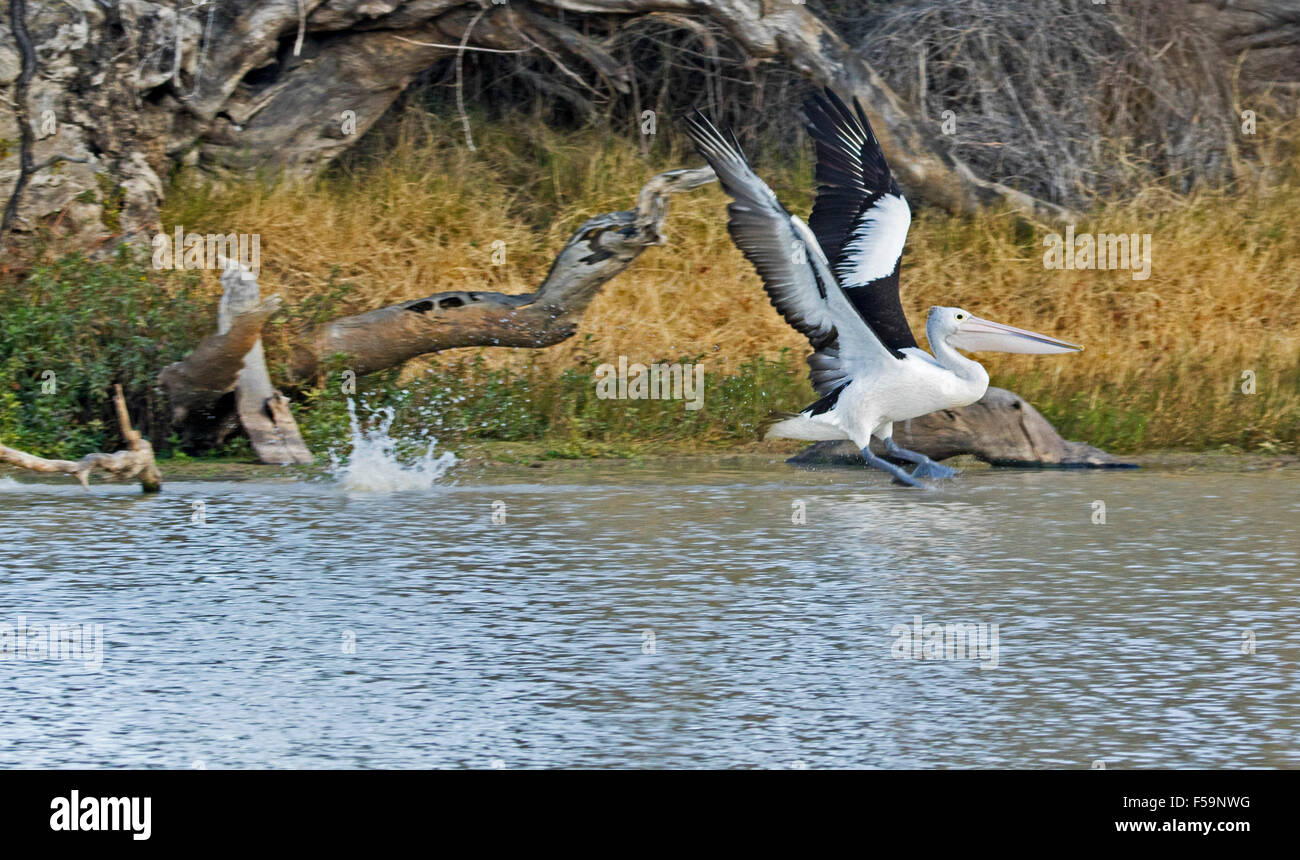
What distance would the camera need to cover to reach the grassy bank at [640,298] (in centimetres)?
975

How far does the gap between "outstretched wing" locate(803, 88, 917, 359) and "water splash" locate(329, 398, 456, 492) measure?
6.98 ft

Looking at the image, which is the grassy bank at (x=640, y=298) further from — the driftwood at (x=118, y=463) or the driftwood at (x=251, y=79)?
the driftwood at (x=118, y=463)

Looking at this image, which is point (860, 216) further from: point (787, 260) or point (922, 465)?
point (922, 465)

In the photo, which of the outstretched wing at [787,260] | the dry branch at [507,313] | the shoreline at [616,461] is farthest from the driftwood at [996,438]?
the dry branch at [507,313]

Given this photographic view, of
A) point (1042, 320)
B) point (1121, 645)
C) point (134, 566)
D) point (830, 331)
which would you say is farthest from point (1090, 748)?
point (1042, 320)

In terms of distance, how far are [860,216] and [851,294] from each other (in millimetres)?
359

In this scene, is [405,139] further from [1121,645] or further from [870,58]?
[1121,645]

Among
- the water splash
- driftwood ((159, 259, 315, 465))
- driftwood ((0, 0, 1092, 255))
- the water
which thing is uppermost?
driftwood ((0, 0, 1092, 255))

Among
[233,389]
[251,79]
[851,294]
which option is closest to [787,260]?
[851,294]

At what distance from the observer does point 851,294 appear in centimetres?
821

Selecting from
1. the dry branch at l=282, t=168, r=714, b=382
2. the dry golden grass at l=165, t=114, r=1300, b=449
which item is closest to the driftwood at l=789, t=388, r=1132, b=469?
the dry golden grass at l=165, t=114, r=1300, b=449

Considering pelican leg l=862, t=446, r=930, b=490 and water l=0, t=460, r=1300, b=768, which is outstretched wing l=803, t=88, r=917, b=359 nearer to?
pelican leg l=862, t=446, r=930, b=490

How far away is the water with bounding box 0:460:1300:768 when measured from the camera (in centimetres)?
421

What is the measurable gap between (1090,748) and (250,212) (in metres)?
8.49
